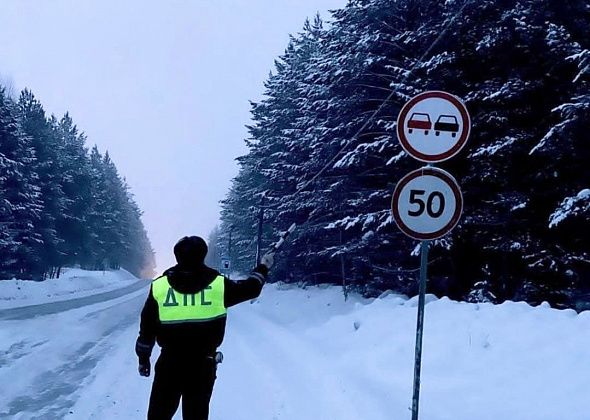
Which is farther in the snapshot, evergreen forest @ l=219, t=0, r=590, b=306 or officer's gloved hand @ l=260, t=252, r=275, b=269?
evergreen forest @ l=219, t=0, r=590, b=306

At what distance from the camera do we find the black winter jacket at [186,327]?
12.2 feet

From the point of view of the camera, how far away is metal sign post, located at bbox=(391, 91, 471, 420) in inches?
174

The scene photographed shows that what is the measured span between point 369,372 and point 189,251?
4651 mm

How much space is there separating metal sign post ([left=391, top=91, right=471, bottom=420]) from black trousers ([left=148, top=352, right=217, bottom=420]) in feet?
6.04

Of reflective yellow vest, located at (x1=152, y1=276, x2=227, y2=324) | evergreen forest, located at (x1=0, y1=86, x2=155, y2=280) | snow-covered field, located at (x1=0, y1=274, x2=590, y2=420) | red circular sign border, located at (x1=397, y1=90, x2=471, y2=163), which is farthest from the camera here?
evergreen forest, located at (x1=0, y1=86, x2=155, y2=280)

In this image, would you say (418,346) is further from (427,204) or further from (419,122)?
(419,122)

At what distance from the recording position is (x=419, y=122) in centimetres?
472

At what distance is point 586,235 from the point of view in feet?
38.6

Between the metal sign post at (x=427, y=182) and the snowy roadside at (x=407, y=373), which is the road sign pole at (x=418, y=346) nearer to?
the metal sign post at (x=427, y=182)

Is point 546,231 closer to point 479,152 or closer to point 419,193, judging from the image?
point 479,152

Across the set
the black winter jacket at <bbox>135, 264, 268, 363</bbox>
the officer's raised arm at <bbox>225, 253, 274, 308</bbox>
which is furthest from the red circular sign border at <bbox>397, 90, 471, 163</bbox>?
the black winter jacket at <bbox>135, 264, 268, 363</bbox>

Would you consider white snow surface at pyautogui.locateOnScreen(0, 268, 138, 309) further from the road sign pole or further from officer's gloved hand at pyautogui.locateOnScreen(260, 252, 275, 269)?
the road sign pole

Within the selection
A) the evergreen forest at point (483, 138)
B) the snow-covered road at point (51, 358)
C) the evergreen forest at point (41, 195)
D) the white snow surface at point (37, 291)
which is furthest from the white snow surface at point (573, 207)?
the evergreen forest at point (41, 195)

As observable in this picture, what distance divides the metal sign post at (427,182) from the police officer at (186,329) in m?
1.78
